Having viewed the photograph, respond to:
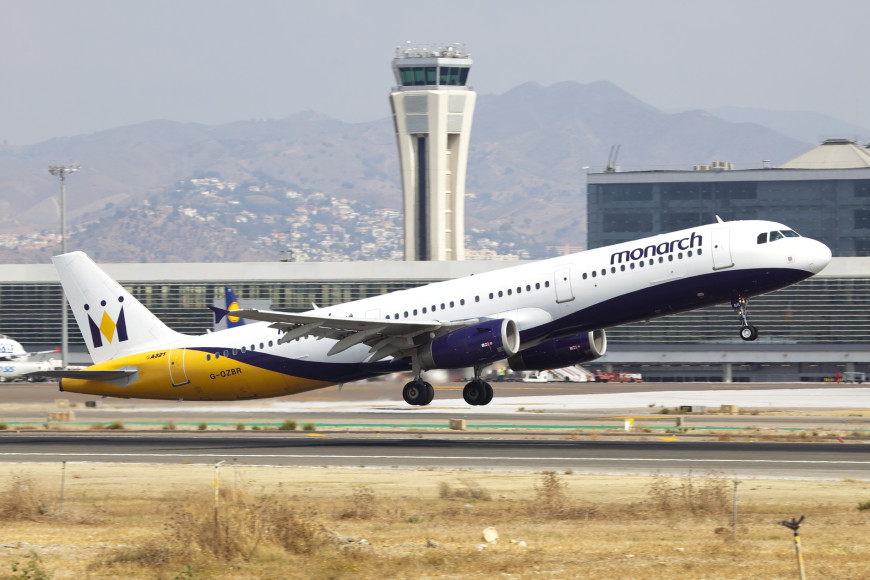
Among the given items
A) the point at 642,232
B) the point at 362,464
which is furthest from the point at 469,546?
the point at 642,232

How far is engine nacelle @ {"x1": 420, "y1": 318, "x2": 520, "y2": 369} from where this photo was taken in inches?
1726

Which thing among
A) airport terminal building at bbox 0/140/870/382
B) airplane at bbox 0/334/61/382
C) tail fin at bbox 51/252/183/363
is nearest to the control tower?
airport terminal building at bbox 0/140/870/382

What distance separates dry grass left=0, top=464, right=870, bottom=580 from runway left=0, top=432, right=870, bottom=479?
8.58ft

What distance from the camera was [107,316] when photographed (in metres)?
50.5

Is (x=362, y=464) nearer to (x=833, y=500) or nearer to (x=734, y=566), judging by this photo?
(x=833, y=500)

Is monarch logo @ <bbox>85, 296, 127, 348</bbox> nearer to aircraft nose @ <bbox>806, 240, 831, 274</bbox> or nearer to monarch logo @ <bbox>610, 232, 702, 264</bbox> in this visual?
monarch logo @ <bbox>610, 232, 702, 264</bbox>

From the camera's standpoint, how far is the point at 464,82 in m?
180

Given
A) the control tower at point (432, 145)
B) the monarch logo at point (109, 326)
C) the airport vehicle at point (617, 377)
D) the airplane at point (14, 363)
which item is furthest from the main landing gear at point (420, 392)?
the control tower at point (432, 145)

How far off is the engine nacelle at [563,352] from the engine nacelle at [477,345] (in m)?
4.15

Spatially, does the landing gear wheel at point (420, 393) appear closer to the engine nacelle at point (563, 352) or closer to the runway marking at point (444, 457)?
the engine nacelle at point (563, 352)

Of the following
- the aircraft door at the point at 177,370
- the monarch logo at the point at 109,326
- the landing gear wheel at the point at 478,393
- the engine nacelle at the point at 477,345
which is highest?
the monarch logo at the point at 109,326

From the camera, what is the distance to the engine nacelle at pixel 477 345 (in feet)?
144

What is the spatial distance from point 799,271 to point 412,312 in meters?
14.7

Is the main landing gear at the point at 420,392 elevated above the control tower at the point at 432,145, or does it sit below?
below
